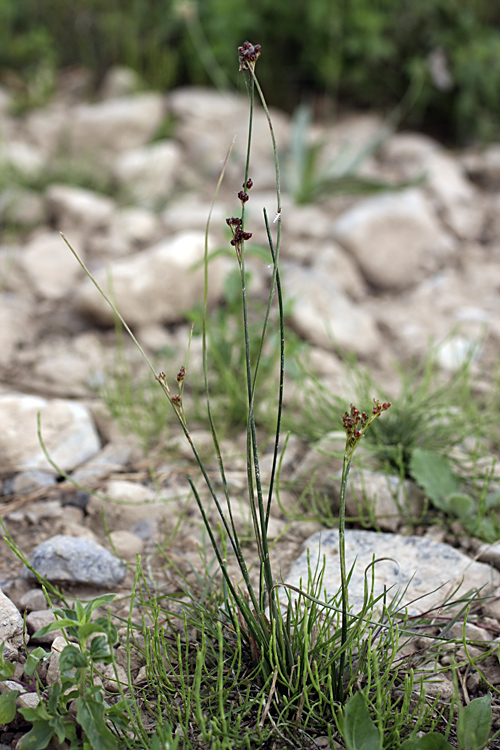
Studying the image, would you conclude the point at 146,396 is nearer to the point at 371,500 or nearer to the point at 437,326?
the point at 371,500

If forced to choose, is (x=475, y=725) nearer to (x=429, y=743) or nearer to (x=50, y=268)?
(x=429, y=743)

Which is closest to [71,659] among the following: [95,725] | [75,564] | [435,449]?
[95,725]

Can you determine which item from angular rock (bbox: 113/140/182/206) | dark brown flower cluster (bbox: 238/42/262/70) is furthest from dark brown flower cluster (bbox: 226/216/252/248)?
angular rock (bbox: 113/140/182/206)

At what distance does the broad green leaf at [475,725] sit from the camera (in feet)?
3.17

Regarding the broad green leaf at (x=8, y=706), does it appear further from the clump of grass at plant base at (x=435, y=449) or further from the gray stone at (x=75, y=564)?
the clump of grass at plant base at (x=435, y=449)

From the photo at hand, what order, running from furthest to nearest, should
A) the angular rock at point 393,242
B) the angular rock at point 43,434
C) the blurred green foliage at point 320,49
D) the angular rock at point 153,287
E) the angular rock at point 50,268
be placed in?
the blurred green foliage at point 320,49
the angular rock at point 393,242
the angular rock at point 50,268
the angular rock at point 153,287
the angular rock at point 43,434

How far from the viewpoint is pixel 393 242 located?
9.71 ft

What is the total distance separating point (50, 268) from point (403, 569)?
1915 millimetres

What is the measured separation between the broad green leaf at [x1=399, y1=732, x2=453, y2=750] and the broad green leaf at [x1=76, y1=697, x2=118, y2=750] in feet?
1.35

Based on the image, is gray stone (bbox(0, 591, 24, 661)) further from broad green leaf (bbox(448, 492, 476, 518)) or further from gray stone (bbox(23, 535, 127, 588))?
broad green leaf (bbox(448, 492, 476, 518))

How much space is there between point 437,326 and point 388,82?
6.54ft

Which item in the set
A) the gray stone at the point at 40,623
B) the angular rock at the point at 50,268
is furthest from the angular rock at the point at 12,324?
the gray stone at the point at 40,623

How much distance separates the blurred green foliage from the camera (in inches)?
143

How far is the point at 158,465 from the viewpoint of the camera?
1808mm
